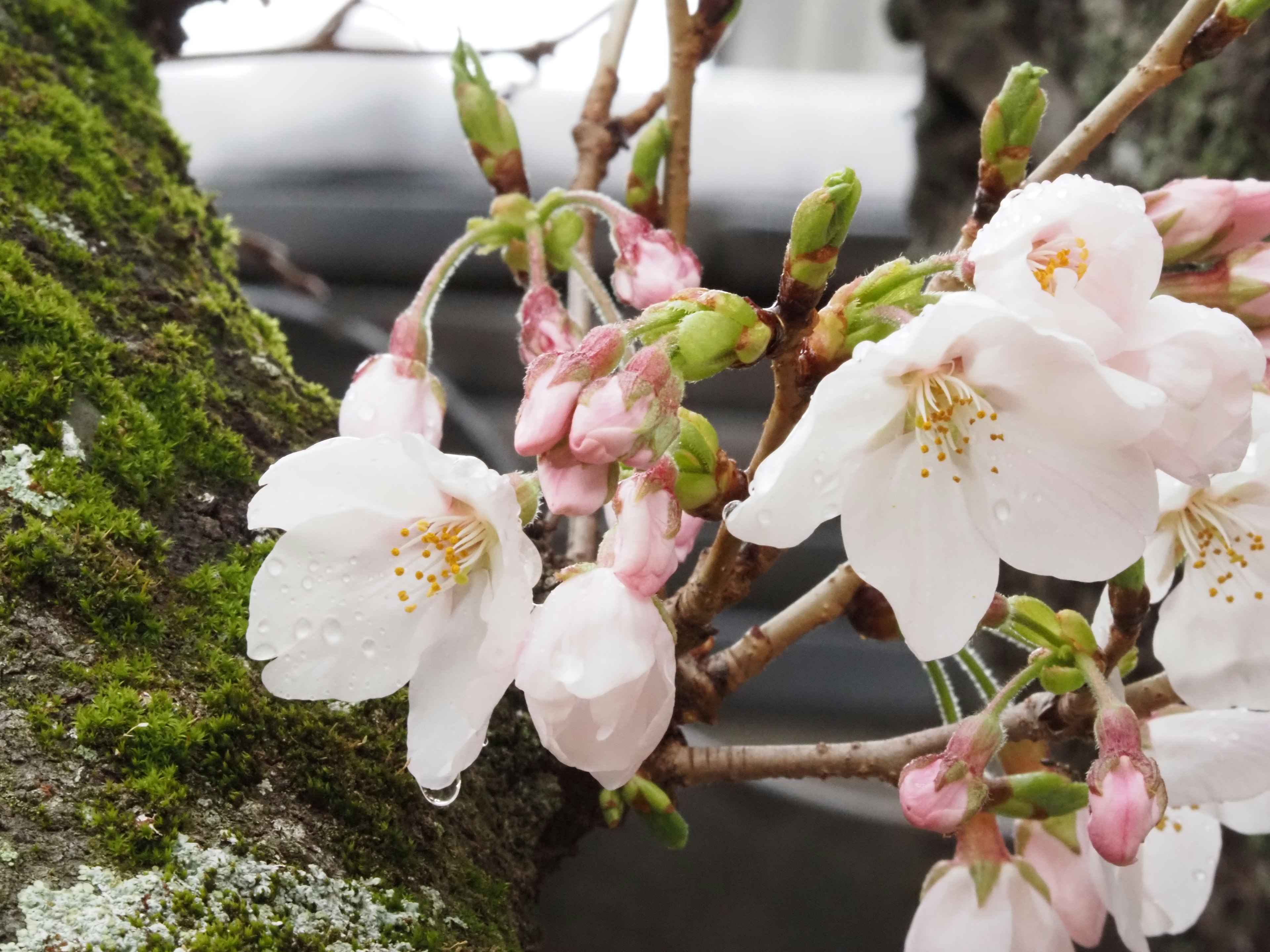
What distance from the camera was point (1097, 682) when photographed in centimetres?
48

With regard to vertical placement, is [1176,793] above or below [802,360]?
below

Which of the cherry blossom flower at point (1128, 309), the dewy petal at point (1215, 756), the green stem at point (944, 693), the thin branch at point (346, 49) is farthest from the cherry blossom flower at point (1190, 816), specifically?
the thin branch at point (346, 49)

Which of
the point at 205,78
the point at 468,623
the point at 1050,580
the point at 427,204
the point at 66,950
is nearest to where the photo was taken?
the point at 66,950

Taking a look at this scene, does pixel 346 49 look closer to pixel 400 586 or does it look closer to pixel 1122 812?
pixel 400 586

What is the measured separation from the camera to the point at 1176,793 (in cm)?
51

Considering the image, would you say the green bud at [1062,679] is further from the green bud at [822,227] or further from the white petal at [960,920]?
the green bud at [822,227]

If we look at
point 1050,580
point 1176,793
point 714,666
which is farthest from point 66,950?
point 1050,580

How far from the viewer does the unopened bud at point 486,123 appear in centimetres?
70

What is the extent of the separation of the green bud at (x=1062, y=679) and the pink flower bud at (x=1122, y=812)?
2.8 inches

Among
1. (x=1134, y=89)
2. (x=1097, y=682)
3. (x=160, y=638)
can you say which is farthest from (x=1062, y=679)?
(x=160, y=638)

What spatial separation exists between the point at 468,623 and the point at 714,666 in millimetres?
226

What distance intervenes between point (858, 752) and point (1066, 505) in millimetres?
255

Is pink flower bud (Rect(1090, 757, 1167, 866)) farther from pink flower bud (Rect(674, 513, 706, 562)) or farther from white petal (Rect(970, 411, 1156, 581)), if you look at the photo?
pink flower bud (Rect(674, 513, 706, 562))

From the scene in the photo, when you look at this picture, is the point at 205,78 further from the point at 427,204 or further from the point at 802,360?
the point at 802,360
